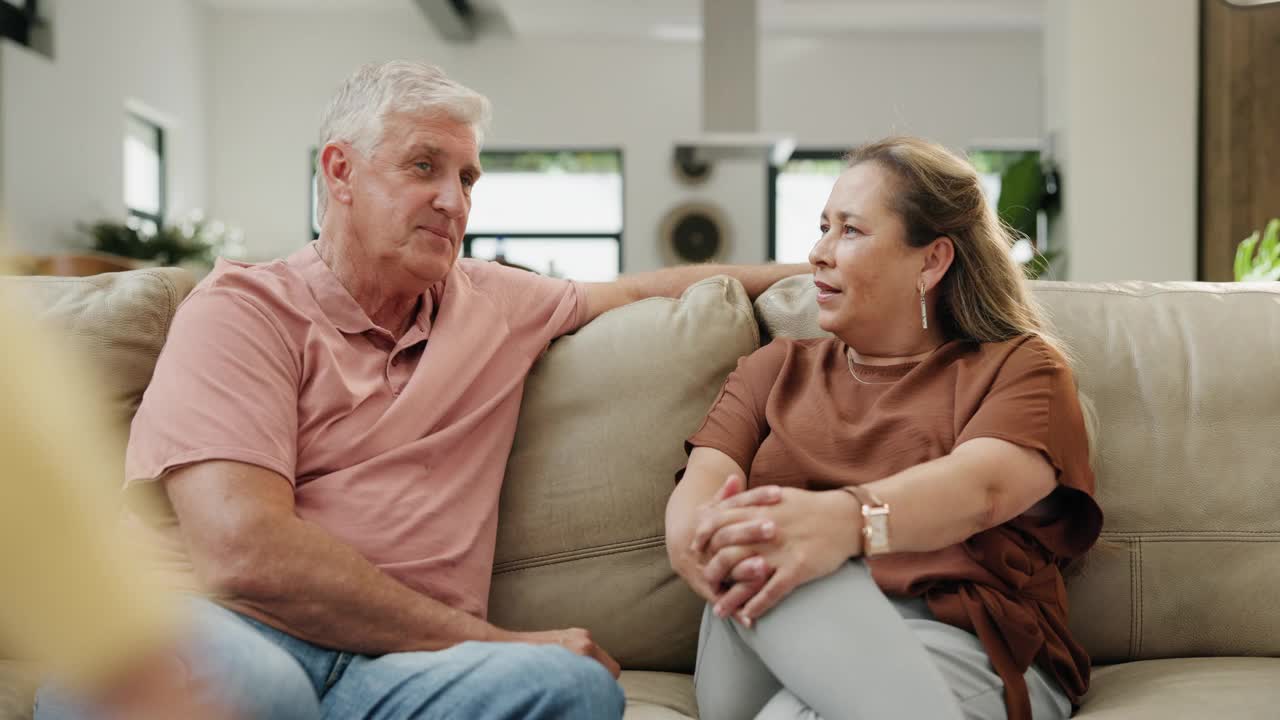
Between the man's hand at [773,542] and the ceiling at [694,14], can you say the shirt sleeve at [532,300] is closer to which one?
the man's hand at [773,542]

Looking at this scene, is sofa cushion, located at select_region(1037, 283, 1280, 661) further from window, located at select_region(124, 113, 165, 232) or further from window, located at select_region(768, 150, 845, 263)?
window, located at select_region(768, 150, 845, 263)

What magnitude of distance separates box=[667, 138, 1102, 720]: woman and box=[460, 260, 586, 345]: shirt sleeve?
31 cm

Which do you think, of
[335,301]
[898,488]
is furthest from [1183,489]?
[335,301]

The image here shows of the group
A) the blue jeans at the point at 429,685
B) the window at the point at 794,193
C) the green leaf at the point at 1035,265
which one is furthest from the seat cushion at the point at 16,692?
the window at the point at 794,193

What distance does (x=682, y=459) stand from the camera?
1.68 metres

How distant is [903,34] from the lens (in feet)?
29.8

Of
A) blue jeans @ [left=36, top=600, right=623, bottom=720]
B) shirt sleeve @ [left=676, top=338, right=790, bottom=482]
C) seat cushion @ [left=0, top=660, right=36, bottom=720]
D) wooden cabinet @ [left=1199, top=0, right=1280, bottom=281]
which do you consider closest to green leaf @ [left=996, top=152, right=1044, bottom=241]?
wooden cabinet @ [left=1199, top=0, right=1280, bottom=281]

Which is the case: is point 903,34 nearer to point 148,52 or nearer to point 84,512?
point 148,52

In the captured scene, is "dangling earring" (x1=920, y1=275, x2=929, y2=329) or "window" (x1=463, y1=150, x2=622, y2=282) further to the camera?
"window" (x1=463, y1=150, x2=622, y2=282)

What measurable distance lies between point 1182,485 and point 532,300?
39.6 inches

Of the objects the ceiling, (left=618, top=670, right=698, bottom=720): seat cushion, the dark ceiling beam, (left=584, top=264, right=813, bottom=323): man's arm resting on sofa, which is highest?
the ceiling

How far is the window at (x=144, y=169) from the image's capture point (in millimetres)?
7453

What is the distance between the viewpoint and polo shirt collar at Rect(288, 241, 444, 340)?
1.57m

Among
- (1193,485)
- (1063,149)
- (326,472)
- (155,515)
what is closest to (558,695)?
(326,472)
